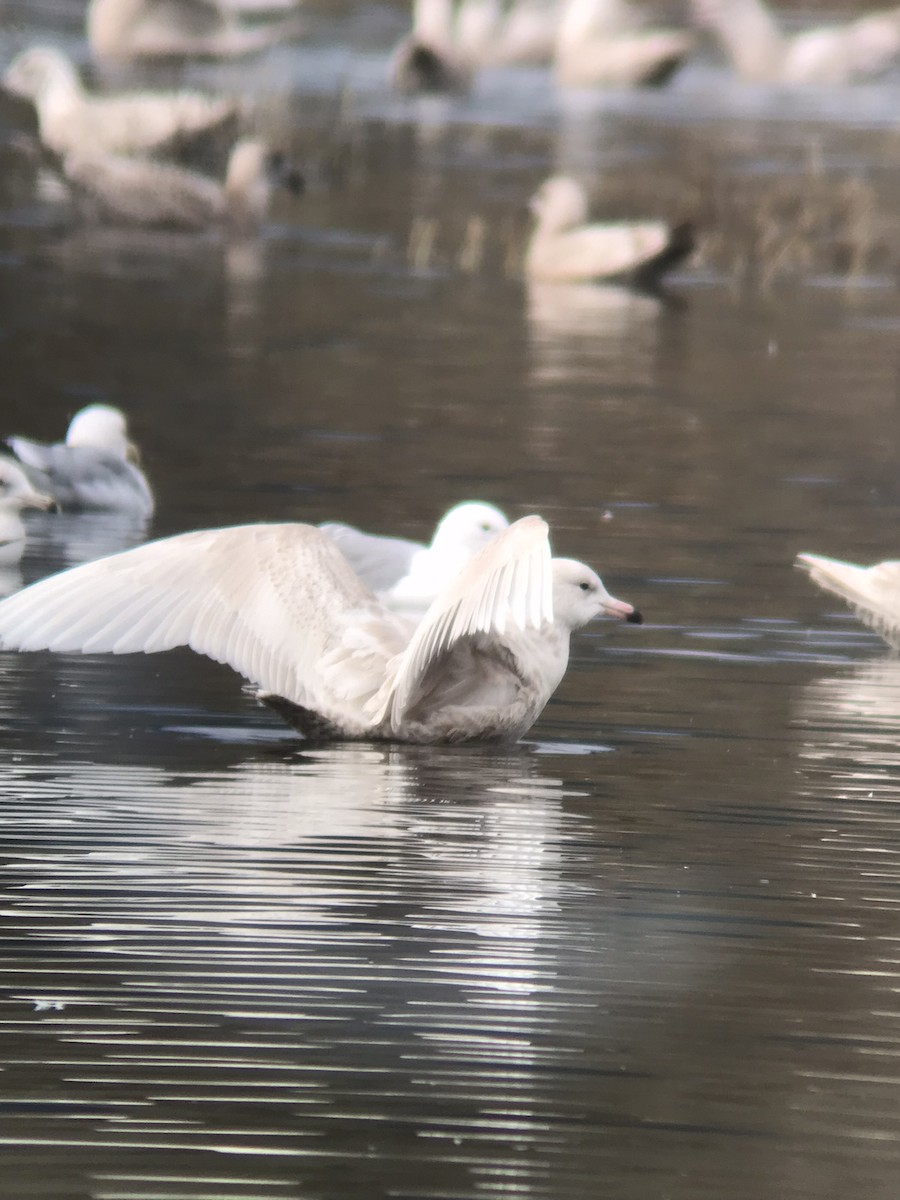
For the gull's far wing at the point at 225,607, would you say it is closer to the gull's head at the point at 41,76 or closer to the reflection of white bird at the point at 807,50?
the gull's head at the point at 41,76

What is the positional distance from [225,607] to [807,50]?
4012 cm

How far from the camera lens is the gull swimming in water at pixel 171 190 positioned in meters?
24.7

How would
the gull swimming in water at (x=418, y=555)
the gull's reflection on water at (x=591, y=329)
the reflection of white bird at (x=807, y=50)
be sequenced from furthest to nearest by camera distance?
the reflection of white bird at (x=807, y=50)
the gull's reflection on water at (x=591, y=329)
the gull swimming in water at (x=418, y=555)

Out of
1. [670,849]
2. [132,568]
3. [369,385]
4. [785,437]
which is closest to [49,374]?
[369,385]

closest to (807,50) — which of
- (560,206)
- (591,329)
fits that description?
(560,206)

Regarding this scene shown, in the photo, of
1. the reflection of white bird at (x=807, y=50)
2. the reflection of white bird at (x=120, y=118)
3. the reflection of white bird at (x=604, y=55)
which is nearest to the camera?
the reflection of white bird at (x=120, y=118)

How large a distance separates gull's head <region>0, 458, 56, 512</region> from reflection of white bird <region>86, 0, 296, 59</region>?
33426 mm

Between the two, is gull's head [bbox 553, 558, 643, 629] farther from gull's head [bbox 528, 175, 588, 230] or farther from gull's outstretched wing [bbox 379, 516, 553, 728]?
gull's head [bbox 528, 175, 588, 230]

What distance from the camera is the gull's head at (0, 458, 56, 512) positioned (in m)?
10.7

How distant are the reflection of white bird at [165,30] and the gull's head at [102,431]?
3164 centimetres

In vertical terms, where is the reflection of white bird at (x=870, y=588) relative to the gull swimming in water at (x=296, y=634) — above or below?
below

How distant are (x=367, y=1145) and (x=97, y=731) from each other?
135 inches

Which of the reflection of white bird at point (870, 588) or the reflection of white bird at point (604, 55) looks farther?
the reflection of white bird at point (604, 55)

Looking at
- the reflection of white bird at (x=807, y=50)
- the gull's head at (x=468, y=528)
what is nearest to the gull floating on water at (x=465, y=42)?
the reflection of white bird at (x=807, y=50)
